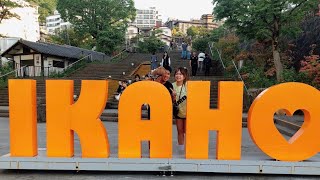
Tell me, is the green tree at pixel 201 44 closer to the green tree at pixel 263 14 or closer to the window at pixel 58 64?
the window at pixel 58 64

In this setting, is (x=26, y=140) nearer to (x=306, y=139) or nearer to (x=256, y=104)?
(x=256, y=104)

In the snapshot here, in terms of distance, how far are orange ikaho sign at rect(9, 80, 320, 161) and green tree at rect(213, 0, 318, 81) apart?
7604 mm

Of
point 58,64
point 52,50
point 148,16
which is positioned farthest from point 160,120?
point 148,16

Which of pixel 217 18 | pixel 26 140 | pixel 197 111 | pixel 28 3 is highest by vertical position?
pixel 28 3

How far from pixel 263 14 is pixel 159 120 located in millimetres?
8908

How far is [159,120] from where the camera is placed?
4.74 metres

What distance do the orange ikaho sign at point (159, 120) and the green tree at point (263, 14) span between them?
760cm

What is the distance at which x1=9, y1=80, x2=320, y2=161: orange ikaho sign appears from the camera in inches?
184

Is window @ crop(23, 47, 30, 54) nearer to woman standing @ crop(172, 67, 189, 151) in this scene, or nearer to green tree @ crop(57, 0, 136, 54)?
green tree @ crop(57, 0, 136, 54)

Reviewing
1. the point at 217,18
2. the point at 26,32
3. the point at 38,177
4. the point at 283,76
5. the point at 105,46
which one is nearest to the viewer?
the point at 38,177

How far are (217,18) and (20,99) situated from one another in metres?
11.0

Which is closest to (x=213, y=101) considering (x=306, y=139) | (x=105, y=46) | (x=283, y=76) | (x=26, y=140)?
(x=283, y=76)

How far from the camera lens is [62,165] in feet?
15.5

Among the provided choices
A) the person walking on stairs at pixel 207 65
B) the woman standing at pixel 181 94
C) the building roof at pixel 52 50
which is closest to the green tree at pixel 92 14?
the building roof at pixel 52 50
